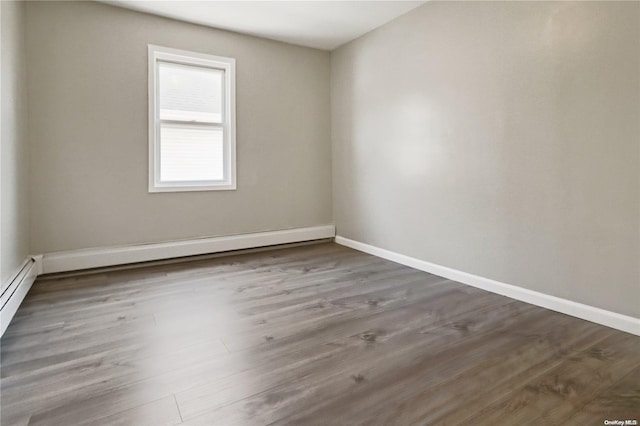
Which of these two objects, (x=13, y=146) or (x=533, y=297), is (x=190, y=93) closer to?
(x=13, y=146)

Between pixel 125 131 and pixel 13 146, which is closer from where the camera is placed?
pixel 13 146

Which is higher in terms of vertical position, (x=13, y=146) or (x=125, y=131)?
(x=125, y=131)

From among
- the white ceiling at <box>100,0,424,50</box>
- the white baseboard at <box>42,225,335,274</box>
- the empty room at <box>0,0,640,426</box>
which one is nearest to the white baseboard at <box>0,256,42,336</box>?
the empty room at <box>0,0,640,426</box>

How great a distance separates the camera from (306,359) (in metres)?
1.79

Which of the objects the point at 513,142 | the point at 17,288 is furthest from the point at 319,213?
the point at 17,288

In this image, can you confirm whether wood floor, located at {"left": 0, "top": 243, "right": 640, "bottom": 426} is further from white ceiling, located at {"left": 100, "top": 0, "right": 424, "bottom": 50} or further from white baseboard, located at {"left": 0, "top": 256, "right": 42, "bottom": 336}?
white ceiling, located at {"left": 100, "top": 0, "right": 424, "bottom": 50}

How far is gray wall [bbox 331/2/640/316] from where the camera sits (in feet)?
6.97

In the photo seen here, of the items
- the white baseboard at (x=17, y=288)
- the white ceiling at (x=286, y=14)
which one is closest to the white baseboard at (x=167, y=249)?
the white baseboard at (x=17, y=288)

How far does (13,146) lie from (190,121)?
1.64m

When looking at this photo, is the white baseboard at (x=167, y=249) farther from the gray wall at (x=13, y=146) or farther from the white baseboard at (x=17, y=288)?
the gray wall at (x=13, y=146)

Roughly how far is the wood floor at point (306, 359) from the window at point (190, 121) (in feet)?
4.76

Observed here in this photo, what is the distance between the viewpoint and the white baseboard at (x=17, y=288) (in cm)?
213

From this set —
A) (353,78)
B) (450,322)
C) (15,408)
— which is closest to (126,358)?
(15,408)

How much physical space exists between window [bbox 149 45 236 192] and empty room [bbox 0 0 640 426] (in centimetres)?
2
